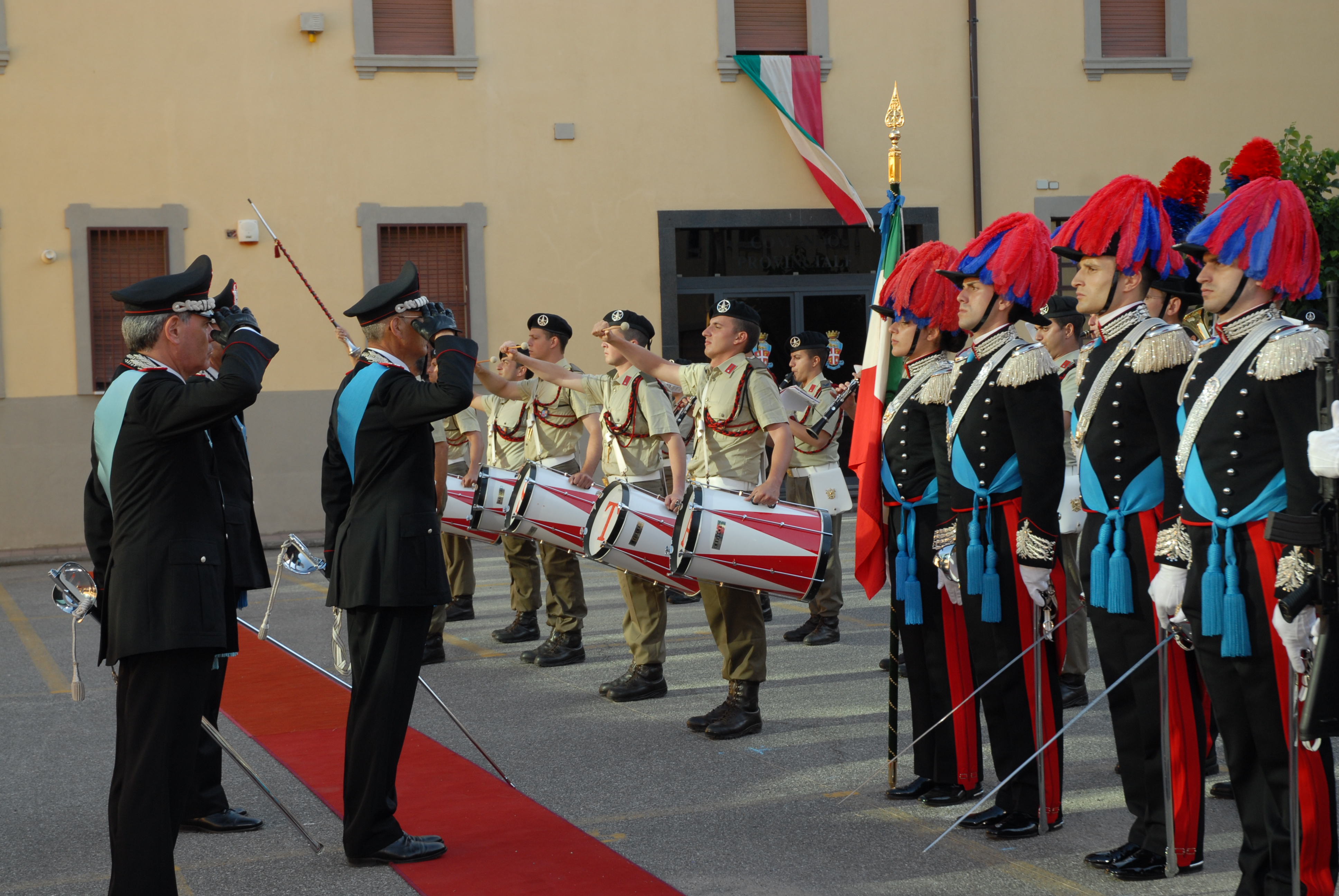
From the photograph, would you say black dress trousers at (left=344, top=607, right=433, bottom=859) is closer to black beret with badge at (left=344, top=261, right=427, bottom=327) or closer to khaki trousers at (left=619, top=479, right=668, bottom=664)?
black beret with badge at (left=344, top=261, right=427, bottom=327)

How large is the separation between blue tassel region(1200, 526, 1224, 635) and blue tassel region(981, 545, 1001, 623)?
1.00 m

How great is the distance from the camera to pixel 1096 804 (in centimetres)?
507

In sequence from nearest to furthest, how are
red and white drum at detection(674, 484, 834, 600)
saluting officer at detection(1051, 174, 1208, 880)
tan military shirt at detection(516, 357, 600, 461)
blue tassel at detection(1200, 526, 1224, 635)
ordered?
blue tassel at detection(1200, 526, 1224, 635) < saluting officer at detection(1051, 174, 1208, 880) < red and white drum at detection(674, 484, 834, 600) < tan military shirt at detection(516, 357, 600, 461)

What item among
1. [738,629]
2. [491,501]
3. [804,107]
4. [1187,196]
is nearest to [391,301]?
[738,629]

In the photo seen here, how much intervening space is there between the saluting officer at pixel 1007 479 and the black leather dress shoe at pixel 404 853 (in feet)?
6.05

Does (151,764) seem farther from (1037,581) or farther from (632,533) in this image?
(632,533)

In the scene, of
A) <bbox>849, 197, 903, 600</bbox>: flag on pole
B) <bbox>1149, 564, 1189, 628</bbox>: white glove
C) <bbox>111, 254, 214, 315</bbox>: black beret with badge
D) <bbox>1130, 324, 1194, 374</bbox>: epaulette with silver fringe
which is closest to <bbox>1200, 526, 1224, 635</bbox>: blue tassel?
<bbox>1149, 564, 1189, 628</bbox>: white glove

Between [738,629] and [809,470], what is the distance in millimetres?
3009

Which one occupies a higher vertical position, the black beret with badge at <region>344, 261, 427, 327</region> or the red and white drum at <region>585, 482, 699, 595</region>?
the black beret with badge at <region>344, 261, 427, 327</region>

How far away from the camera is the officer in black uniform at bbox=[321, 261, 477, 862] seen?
459cm

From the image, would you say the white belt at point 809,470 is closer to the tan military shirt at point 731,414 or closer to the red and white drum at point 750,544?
the tan military shirt at point 731,414

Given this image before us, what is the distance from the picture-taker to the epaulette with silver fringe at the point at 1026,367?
4559mm

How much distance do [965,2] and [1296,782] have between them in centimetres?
1464

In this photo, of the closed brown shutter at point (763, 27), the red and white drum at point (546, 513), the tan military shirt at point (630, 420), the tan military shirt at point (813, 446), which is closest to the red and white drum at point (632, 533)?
the tan military shirt at point (630, 420)
